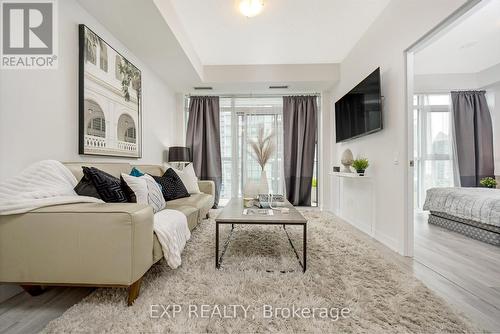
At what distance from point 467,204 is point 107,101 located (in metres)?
4.37

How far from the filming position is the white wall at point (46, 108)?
150 cm

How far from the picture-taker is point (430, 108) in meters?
4.47

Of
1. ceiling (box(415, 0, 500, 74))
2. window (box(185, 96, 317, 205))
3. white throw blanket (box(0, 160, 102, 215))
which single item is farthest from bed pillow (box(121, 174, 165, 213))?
ceiling (box(415, 0, 500, 74))

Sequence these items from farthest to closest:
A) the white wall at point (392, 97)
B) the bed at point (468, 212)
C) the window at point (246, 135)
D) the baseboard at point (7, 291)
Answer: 1. the window at point (246, 135)
2. the bed at point (468, 212)
3. the white wall at point (392, 97)
4. the baseboard at point (7, 291)

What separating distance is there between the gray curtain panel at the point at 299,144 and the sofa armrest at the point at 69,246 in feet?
11.7

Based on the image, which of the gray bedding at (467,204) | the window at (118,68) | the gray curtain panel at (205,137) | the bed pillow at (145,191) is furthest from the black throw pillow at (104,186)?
the gray bedding at (467,204)

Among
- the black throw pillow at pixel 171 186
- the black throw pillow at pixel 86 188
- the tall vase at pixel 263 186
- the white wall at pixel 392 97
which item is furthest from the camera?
the black throw pillow at pixel 171 186

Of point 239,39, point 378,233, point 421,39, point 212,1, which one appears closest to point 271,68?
point 239,39

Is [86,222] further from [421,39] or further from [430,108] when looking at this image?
[430,108]

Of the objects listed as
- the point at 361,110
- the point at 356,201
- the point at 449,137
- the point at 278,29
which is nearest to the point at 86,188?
the point at 278,29

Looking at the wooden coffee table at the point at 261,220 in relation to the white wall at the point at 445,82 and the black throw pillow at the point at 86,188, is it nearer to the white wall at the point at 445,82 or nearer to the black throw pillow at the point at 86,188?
the black throw pillow at the point at 86,188

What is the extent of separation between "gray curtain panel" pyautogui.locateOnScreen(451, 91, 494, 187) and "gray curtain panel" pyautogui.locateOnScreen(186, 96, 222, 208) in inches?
182

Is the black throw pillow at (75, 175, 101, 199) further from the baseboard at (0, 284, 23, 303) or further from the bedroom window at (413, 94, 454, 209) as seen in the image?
the bedroom window at (413, 94, 454, 209)

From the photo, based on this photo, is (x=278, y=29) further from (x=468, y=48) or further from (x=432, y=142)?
(x=432, y=142)
